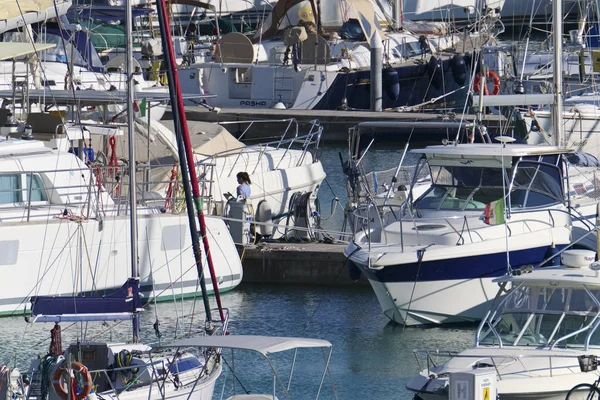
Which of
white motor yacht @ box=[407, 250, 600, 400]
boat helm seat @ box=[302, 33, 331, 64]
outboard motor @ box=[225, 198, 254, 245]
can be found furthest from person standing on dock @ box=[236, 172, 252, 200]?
boat helm seat @ box=[302, 33, 331, 64]

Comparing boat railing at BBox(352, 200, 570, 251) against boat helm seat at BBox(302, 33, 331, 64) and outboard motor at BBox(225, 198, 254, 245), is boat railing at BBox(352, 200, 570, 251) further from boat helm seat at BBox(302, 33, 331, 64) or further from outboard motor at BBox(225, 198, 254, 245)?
→ boat helm seat at BBox(302, 33, 331, 64)

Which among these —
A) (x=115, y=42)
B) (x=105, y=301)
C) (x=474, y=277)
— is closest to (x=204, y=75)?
(x=115, y=42)

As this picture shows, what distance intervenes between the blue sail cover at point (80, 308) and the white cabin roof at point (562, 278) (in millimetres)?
4148

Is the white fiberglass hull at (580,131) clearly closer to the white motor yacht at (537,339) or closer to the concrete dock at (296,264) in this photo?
the concrete dock at (296,264)

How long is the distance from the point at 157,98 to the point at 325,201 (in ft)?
29.9

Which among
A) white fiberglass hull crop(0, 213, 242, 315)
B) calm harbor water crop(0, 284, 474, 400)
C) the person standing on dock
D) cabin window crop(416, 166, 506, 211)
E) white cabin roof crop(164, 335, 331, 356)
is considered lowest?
calm harbor water crop(0, 284, 474, 400)

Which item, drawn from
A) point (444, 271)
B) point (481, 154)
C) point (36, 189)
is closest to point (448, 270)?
point (444, 271)

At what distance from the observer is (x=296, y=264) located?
2294 centimetres

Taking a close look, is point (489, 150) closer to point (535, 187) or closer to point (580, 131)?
point (535, 187)

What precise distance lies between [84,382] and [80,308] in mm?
2241

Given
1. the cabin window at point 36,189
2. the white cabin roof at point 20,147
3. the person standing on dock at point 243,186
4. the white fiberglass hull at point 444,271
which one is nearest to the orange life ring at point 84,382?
the white fiberglass hull at point 444,271

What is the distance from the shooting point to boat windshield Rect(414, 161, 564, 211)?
20.2 meters

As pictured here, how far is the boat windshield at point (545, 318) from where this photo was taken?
15.1 m

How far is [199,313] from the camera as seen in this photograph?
21.0 m
